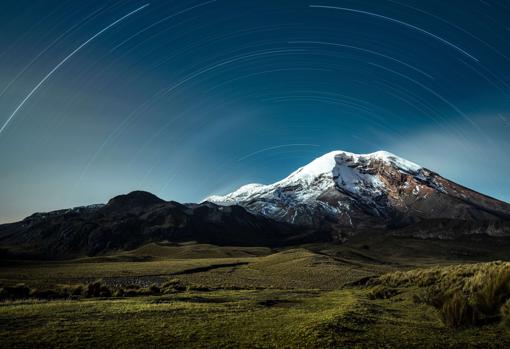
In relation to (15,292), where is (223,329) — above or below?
below

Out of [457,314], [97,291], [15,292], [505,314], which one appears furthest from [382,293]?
[15,292]

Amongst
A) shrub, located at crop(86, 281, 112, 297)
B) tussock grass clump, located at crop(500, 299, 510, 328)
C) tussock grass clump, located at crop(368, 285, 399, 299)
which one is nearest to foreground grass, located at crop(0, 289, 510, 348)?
tussock grass clump, located at crop(500, 299, 510, 328)

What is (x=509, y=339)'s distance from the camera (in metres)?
13.4

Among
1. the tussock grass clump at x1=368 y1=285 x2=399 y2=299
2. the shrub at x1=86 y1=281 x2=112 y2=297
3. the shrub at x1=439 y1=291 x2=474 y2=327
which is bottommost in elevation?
the tussock grass clump at x1=368 y1=285 x2=399 y2=299

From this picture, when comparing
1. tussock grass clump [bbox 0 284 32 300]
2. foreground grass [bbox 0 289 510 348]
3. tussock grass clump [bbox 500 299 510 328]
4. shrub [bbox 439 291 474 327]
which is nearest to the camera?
foreground grass [bbox 0 289 510 348]

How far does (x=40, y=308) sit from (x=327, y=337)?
14719mm

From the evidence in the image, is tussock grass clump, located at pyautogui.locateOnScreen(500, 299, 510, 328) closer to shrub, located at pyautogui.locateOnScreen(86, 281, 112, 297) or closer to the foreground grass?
the foreground grass

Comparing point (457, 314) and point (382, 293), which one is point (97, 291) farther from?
point (457, 314)

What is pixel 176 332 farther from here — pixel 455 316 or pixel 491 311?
pixel 491 311

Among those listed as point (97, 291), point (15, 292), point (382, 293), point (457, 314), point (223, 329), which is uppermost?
point (15, 292)


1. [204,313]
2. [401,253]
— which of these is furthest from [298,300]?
[401,253]

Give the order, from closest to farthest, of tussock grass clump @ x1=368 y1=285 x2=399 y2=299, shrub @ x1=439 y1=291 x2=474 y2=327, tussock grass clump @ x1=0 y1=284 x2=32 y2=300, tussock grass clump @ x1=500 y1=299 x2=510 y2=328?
tussock grass clump @ x1=500 y1=299 x2=510 y2=328, shrub @ x1=439 y1=291 x2=474 y2=327, tussock grass clump @ x1=0 y1=284 x2=32 y2=300, tussock grass clump @ x1=368 y1=285 x2=399 y2=299

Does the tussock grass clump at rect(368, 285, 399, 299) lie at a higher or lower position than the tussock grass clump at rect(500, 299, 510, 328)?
lower

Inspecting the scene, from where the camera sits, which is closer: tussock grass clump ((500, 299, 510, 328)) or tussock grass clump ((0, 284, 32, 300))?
tussock grass clump ((500, 299, 510, 328))
